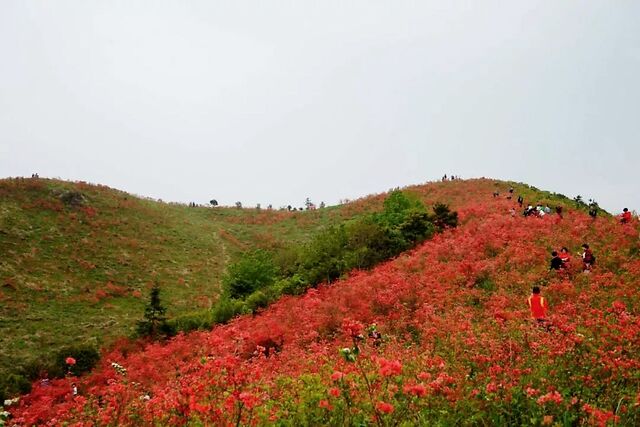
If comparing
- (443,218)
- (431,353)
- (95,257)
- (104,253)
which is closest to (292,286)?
(443,218)

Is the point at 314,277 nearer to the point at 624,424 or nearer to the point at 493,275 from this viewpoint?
the point at 493,275

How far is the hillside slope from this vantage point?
5613 millimetres

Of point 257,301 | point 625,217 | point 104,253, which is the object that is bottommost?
point 257,301

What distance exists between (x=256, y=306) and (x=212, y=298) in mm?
11515

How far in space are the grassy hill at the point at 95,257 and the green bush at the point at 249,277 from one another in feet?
16.3

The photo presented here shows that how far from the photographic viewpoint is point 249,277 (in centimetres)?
2903

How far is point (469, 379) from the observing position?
6328 millimetres

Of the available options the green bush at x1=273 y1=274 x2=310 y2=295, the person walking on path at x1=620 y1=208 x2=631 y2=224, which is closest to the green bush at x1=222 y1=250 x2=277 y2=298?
the green bush at x1=273 y1=274 x2=310 y2=295

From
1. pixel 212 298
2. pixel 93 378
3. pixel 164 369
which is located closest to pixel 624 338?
pixel 164 369

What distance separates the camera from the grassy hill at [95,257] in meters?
26.6

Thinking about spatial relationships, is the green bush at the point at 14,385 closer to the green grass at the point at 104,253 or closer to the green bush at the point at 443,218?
the green grass at the point at 104,253

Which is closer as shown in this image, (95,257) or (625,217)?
(625,217)

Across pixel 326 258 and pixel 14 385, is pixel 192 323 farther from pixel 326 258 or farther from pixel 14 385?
pixel 326 258

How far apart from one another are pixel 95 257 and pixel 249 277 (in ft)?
51.7
